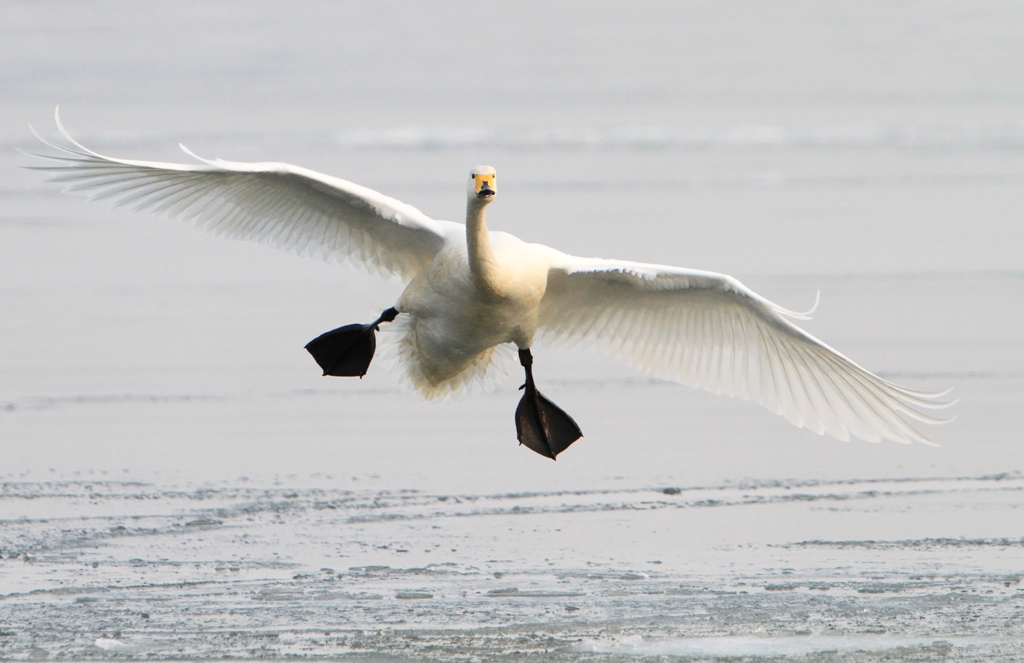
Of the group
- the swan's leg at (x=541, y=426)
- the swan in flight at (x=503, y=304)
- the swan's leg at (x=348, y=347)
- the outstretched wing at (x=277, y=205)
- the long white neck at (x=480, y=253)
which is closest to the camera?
the long white neck at (x=480, y=253)

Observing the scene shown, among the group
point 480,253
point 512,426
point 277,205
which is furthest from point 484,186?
point 512,426

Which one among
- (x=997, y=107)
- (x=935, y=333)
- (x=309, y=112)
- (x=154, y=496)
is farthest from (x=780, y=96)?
(x=154, y=496)

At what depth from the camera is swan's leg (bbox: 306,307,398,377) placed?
309 inches

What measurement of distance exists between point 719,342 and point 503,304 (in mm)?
1250

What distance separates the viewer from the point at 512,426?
904 centimetres

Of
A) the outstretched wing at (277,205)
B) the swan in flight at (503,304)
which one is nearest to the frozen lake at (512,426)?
the swan in flight at (503,304)

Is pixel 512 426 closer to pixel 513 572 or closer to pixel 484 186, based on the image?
pixel 513 572

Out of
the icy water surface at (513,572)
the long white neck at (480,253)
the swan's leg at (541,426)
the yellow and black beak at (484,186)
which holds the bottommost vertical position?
the icy water surface at (513,572)

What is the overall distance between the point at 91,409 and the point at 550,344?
9.40ft

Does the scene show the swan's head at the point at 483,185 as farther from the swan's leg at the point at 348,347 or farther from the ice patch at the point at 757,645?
the ice patch at the point at 757,645

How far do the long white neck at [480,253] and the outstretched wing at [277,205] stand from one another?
0.55 meters

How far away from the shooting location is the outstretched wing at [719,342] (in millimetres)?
7188

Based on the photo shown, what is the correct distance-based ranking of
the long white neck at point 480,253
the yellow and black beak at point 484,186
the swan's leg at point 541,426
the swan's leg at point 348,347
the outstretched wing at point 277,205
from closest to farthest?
the yellow and black beak at point 484,186 → the long white neck at point 480,253 → the outstretched wing at point 277,205 → the swan's leg at point 541,426 → the swan's leg at point 348,347

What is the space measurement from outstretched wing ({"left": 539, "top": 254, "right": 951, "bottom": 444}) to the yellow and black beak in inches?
27.7
